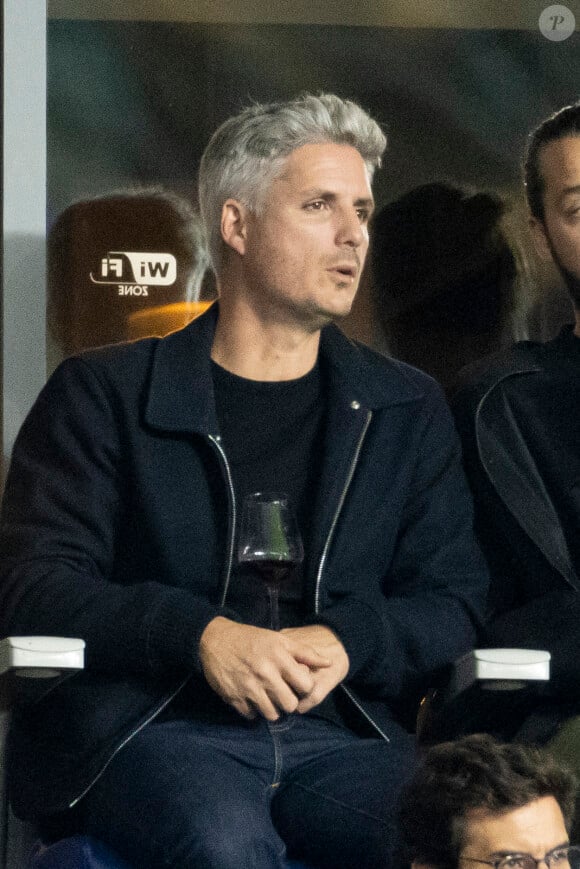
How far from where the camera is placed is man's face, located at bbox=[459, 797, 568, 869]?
1.69m

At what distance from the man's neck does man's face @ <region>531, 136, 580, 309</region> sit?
0.56 m

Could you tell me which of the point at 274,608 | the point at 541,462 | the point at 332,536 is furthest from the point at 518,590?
the point at 274,608

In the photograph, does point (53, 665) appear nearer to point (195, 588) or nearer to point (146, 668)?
point (146, 668)

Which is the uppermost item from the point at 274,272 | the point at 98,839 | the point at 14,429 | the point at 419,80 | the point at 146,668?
the point at 419,80

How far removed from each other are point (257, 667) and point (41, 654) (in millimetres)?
308

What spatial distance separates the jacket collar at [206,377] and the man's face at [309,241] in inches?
3.1

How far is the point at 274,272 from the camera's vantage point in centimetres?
252

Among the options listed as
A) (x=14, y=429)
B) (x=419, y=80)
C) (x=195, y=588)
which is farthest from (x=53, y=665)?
(x=419, y=80)

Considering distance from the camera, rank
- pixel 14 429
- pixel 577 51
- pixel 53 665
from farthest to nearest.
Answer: pixel 577 51 → pixel 14 429 → pixel 53 665

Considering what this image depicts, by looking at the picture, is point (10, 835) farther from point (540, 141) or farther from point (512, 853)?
point (540, 141)

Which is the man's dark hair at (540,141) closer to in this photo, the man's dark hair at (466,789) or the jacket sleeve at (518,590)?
the jacket sleeve at (518,590)

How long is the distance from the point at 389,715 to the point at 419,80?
1.28m

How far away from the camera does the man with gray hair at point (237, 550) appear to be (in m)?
2.04

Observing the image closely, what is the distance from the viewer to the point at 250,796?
6.54 ft
